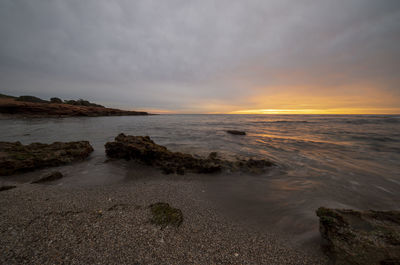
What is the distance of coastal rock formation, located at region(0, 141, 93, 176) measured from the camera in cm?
382

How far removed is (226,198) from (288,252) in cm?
141

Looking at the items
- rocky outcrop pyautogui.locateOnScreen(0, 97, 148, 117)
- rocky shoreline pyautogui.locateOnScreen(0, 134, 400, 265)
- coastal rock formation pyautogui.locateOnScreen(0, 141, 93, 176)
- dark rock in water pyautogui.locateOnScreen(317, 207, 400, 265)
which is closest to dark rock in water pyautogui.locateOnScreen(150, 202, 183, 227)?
rocky shoreline pyautogui.locateOnScreen(0, 134, 400, 265)

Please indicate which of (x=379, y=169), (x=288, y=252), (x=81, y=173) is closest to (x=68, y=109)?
(x=81, y=173)

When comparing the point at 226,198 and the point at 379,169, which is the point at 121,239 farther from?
the point at 379,169

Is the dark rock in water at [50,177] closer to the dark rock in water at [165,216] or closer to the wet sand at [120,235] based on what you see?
the wet sand at [120,235]

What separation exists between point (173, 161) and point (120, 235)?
2825mm

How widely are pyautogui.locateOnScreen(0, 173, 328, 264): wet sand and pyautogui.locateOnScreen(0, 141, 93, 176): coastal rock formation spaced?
1672 mm

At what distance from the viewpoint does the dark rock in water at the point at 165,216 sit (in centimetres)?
213

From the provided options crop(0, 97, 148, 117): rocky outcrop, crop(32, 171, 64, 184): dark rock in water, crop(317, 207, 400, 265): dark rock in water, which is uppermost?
crop(0, 97, 148, 117): rocky outcrop

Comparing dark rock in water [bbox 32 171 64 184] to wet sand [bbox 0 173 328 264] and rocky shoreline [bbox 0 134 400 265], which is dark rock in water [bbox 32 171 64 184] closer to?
rocky shoreline [bbox 0 134 400 265]

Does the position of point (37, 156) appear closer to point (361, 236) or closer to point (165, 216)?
point (165, 216)

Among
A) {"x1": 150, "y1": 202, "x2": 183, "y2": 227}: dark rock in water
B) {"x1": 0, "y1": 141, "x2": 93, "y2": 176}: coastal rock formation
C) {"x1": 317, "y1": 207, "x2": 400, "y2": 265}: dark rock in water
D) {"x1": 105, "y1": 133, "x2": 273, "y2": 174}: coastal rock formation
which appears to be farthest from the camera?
{"x1": 105, "y1": 133, "x2": 273, "y2": 174}: coastal rock formation

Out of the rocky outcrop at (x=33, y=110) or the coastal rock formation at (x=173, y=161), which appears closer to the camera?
the coastal rock formation at (x=173, y=161)

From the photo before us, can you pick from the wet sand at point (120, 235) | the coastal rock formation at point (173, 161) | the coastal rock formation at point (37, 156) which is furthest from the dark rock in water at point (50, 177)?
the coastal rock formation at point (173, 161)
